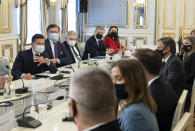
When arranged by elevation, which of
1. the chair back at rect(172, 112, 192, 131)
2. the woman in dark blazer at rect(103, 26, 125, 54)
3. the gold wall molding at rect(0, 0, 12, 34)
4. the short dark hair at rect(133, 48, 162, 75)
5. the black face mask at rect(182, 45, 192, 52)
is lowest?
the chair back at rect(172, 112, 192, 131)

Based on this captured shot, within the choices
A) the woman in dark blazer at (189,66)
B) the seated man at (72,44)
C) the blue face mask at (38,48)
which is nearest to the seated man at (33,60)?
the blue face mask at (38,48)

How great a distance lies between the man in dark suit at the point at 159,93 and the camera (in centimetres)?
229

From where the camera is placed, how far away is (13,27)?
21.8 feet

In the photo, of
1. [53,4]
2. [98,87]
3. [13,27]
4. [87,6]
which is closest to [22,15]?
[13,27]

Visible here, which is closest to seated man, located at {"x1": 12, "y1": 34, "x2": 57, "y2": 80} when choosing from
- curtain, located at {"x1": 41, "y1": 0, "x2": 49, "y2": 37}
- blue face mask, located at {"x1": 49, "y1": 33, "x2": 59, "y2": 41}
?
blue face mask, located at {"x1": 49, "y1": 33, "x2": 59, "y2": 41}

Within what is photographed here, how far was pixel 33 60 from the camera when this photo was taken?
4.34 meters

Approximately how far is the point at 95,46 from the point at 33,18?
1927mm

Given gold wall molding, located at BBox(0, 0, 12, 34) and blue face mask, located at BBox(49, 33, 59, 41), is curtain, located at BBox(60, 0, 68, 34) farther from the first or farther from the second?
blue face mask, located at BBox(49, 33, 59, 41)

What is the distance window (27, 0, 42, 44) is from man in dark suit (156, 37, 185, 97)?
414 cm

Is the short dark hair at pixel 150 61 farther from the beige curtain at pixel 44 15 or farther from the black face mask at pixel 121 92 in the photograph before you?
the beige curtain at pixel 44 15

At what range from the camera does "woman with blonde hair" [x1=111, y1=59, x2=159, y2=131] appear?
171cm

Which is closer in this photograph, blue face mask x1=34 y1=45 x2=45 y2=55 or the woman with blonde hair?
the woman with blonde hair

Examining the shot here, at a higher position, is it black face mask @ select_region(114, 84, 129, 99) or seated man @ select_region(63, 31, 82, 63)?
seated man @ select_region(63, 31, 82, 63)

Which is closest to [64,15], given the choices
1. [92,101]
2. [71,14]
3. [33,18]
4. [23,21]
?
[71,14]
